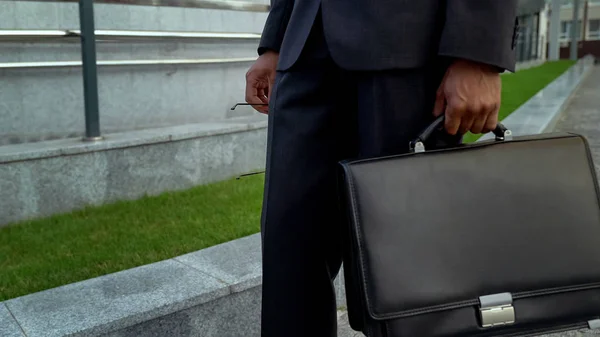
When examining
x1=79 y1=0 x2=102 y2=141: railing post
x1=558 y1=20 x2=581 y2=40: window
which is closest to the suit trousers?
x1=79 y1=0 x2=102 y2=141: railing post

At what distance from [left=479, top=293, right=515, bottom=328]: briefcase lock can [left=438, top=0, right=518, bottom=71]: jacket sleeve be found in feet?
1.48

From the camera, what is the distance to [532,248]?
1.27 m

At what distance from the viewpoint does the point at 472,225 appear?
1248 mm

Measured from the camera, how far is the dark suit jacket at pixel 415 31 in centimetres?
121

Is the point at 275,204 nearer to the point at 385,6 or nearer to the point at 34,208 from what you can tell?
the point at 385,6

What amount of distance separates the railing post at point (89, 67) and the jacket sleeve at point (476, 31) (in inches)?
111

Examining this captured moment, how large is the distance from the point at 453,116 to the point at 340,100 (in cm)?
27

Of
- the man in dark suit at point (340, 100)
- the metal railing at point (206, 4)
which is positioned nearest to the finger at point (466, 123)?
the man in dark suit at point (340, 100)

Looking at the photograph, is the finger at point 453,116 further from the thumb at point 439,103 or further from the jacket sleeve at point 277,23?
the jacket sleeve at point 277,23

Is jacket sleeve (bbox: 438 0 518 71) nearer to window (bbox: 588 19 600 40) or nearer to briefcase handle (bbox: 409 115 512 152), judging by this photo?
briefcase handle (bbox: 409 115 512 152)

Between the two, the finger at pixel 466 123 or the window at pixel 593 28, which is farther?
the window at pixel 593 28

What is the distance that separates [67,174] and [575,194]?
9.17ft

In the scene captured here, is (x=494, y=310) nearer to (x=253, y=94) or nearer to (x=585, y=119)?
(x=253, y=94)

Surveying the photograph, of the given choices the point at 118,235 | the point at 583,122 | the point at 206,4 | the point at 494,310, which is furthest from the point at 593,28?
the point at 494,310
